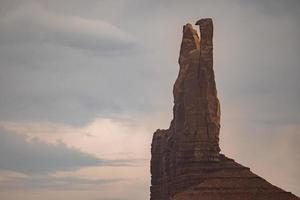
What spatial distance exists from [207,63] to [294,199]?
2699 centimetres

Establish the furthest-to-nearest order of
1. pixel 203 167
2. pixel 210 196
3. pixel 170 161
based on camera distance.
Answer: pixel 170 161 < pixel 203 167 < pixel 210 196

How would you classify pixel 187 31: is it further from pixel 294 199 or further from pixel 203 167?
pixel 294 199

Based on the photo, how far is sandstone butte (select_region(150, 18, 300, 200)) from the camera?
16938 centimetres

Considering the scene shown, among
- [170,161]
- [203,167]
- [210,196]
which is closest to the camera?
[210,196]

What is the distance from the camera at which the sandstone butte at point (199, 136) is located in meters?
169

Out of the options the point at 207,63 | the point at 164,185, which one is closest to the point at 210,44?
the point at 207,63

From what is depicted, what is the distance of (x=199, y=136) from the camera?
17812 centimetres

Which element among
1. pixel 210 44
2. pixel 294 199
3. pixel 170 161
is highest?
pixel 210 44

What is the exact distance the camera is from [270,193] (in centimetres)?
16550

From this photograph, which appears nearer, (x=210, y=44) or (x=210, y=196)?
(x=210, y=196)

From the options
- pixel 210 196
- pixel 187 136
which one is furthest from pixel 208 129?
pixel 210 196

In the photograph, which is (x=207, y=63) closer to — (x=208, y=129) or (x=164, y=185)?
(x=208, y=129)

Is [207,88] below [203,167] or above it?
above

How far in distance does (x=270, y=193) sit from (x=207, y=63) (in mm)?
24614
